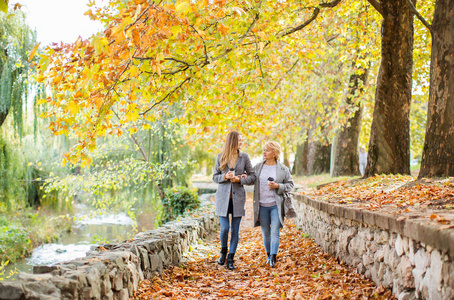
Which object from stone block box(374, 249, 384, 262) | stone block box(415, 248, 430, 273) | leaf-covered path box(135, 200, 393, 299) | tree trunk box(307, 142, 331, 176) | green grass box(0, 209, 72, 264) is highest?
tree trunk box(307, 142, 331, 176)

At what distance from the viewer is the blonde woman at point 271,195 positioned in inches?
231

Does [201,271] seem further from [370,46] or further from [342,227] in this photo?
[370,46]

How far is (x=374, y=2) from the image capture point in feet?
26.7

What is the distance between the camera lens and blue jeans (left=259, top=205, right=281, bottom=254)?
19.3 feet

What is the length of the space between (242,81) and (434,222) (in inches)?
215

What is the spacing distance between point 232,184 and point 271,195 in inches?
25.6

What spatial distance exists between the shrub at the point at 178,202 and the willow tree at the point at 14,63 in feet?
17.4

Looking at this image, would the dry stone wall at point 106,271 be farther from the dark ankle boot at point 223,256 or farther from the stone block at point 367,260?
the stone block at point 367,260

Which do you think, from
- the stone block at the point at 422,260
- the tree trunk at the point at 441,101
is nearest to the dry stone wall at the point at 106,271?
the stone block at the point at 422,260

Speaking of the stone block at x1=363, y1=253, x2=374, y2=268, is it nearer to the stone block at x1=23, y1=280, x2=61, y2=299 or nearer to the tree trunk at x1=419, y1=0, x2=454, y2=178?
the tree trunk at x1=419, y1=0, x2=454, y2=178

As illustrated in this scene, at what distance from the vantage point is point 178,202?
11.6 m

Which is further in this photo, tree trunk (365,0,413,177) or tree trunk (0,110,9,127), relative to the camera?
tree trunk (0,110,9,127)

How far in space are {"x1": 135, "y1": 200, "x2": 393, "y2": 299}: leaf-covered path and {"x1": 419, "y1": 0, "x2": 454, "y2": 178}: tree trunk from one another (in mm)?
2447

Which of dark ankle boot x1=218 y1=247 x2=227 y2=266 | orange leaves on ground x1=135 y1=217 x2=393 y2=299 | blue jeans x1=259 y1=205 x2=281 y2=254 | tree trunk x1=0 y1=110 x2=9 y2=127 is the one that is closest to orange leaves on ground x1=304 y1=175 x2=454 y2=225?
orange leaves on ground x1=135 y1=217 x2=393 y2=299
